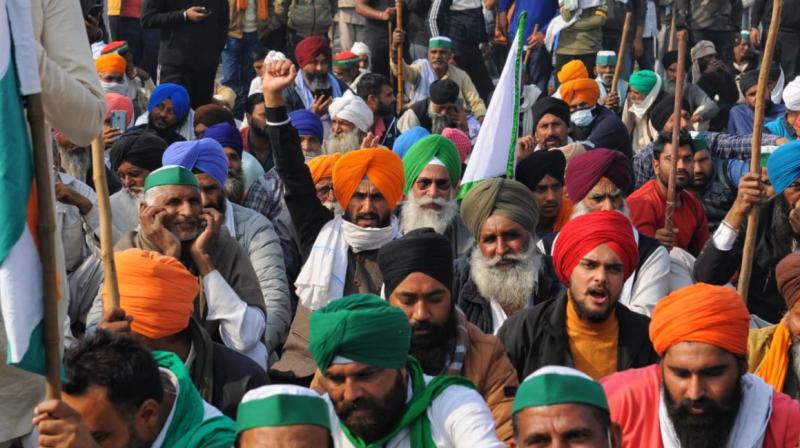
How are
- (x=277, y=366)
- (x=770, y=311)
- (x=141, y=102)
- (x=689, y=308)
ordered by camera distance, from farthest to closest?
1. (x=141, y=102)
2. (x=770, y=311)
3. (x=277, y=366)
4. (x=689, y=308)

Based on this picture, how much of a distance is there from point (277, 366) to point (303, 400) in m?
2.67

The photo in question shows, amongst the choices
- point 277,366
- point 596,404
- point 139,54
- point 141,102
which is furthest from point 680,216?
point 139,54

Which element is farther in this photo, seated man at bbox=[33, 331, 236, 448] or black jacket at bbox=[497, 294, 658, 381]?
black jacket at bbox=[497, 294, 658, 381]

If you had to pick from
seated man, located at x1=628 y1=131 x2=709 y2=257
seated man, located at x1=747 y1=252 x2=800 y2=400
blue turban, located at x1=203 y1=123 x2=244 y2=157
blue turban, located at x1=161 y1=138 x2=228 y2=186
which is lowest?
blue turban, located at x1=203 y1=123 x2=244 y2=157

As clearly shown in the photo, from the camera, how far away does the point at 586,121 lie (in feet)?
39.9

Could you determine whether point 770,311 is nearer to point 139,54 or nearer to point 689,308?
point 689,308

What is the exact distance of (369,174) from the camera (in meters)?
8.00

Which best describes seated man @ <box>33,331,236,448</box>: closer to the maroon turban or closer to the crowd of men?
the crowd of men

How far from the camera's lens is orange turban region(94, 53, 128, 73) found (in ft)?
42.8

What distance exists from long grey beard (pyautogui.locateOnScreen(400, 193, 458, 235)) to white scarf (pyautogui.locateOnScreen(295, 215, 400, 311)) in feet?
1.86

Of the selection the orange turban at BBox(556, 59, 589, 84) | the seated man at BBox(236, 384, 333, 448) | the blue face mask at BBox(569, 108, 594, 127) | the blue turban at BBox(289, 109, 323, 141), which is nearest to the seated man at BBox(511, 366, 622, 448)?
the seated man at BBox(236, 384, 333, 448)

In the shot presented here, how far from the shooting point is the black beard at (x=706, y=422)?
509 cm

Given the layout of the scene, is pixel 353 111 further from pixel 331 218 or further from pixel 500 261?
pixel 500 261

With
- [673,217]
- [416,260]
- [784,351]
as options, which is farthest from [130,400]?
[673,217]
